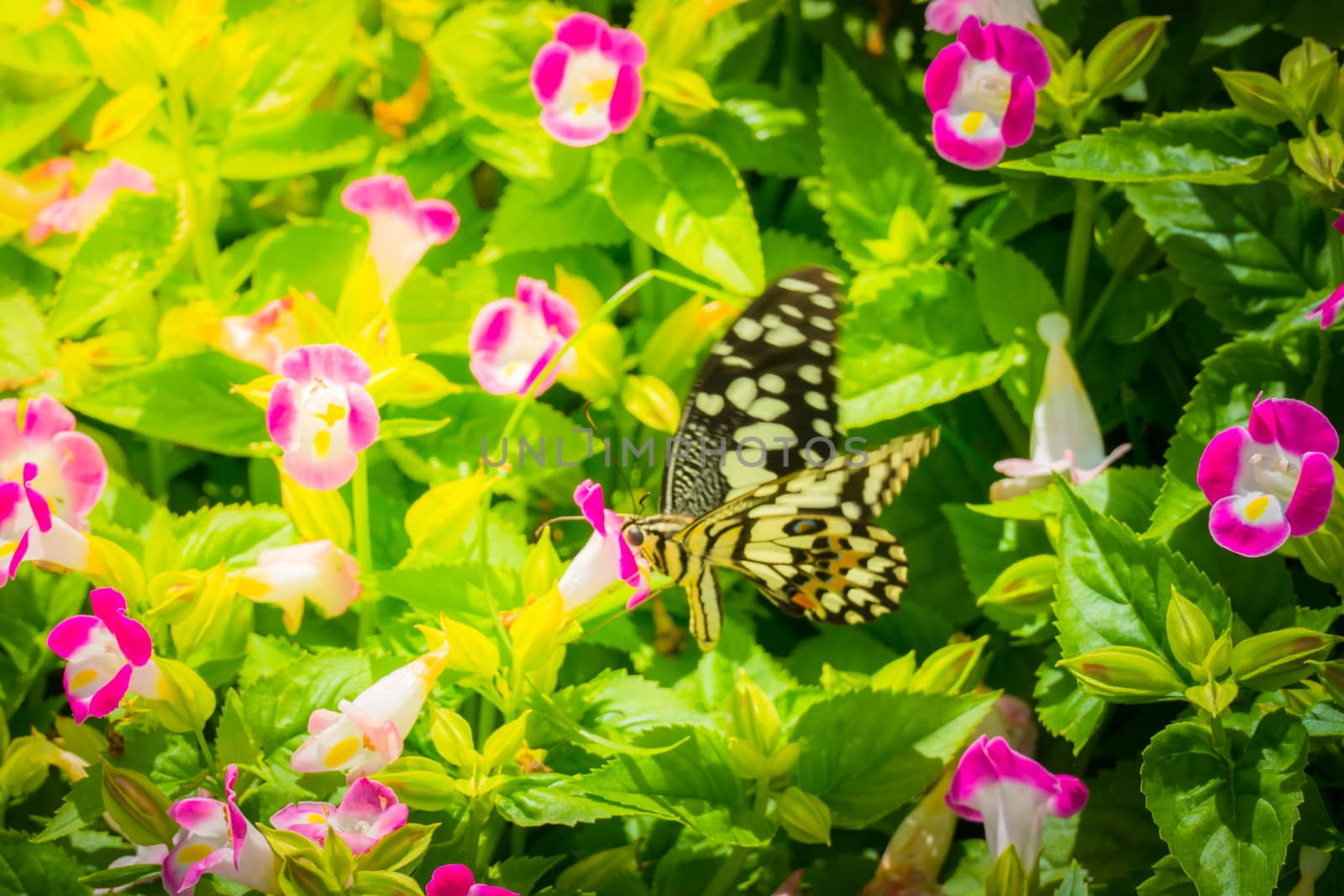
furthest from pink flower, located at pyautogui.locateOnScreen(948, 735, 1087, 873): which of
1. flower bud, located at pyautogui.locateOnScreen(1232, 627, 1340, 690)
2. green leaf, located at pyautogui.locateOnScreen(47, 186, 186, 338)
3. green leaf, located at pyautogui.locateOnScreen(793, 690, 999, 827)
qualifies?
green leaf, located at pyautogui.locateOnScreen(47, 186, 186, 338)

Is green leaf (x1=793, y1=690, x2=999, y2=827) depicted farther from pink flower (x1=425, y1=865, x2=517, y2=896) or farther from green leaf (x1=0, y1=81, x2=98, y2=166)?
green leaf (x1=0, y1=81, x2=98, y2=166)

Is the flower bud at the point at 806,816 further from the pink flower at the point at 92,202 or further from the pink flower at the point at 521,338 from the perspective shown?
the pink flower at the point at 92,202

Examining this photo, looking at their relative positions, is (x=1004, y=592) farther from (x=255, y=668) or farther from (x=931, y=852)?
(x=255, y=668)

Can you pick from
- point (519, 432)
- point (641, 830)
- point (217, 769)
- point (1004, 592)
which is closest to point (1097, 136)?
point (1004, 592)

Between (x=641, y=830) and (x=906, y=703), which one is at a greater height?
(x=906, y=703)

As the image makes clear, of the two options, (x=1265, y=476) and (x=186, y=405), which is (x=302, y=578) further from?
(x=1265, y=476)

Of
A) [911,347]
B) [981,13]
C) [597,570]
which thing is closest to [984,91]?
[981,13]

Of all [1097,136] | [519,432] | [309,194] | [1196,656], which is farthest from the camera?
[309,194]

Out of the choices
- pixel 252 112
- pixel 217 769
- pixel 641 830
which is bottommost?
pixel 641 830
